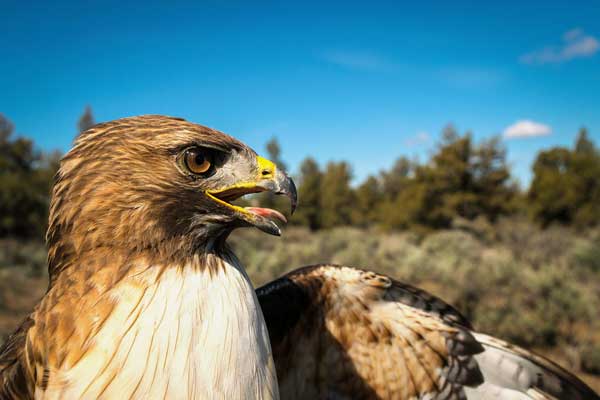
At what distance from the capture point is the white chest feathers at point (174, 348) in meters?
1.38

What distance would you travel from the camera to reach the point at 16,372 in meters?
1.53

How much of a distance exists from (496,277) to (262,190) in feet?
36.6

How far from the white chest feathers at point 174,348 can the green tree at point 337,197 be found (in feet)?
109

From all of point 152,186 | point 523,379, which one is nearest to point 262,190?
point 152,186

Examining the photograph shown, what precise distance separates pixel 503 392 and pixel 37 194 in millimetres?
26227

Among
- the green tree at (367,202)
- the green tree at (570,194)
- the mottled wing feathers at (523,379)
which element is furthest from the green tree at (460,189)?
the mottled wing feathers at (523,379)

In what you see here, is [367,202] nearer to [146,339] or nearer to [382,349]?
[382,349]

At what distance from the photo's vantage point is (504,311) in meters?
9.70

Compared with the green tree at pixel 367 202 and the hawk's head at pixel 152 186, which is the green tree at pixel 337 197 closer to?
the green tree at pixel 367 202

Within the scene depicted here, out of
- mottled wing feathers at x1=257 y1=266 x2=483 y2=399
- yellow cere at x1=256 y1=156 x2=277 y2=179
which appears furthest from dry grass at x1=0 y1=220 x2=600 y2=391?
yellow cere at x1=256 y1=156 x2=277 y2=179

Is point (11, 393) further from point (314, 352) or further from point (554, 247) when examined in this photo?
point (554, 247)

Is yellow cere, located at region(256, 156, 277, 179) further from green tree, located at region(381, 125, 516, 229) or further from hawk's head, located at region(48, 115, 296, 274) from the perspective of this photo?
green tree, located at region(381, 125, 516, 229)

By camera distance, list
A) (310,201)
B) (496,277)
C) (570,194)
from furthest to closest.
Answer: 1. (310,201)
2. (570,194)
3. (496,277)

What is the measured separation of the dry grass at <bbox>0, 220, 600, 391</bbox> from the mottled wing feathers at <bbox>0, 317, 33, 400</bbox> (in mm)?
9344
